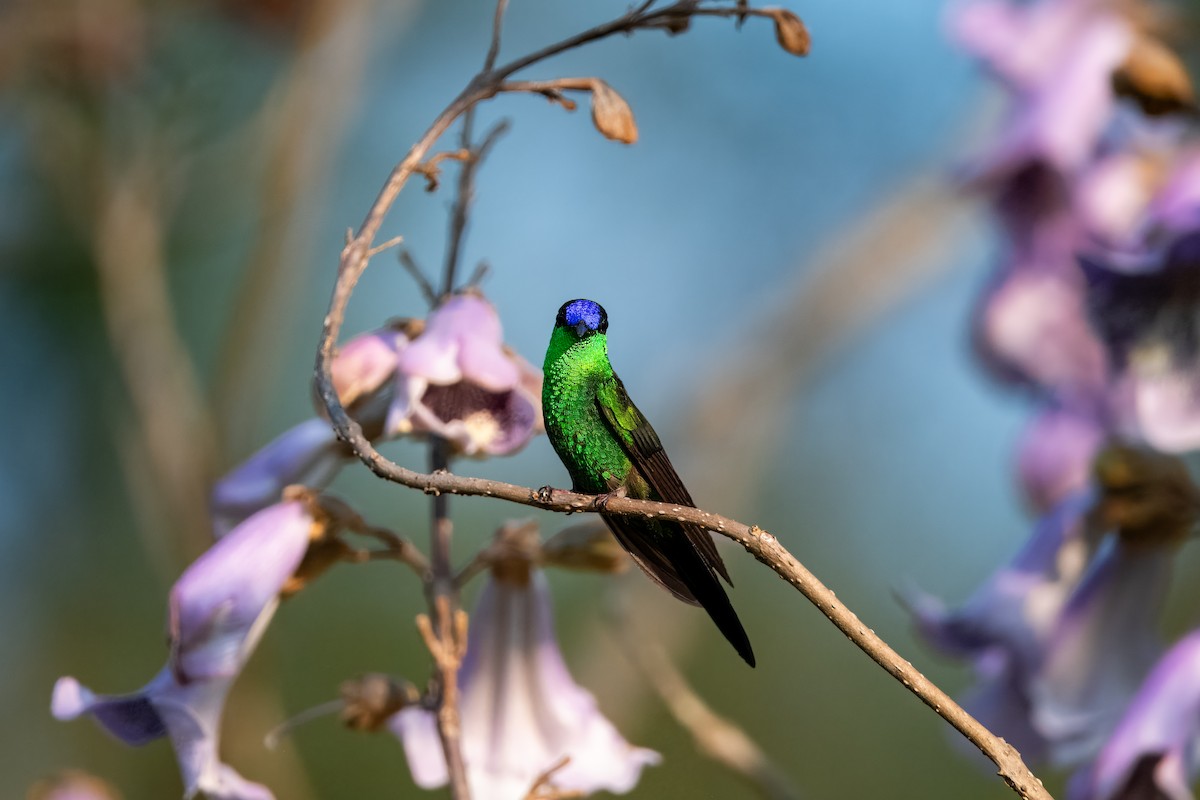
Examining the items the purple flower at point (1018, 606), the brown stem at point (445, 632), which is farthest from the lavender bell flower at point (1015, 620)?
the brown stem at point (445, 632)

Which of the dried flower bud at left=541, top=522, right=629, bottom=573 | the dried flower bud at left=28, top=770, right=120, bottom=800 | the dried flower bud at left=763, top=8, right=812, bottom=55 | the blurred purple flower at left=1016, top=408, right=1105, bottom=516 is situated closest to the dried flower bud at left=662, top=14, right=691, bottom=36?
the dried flower bud at left=763, top=8, right=812, bottom=55

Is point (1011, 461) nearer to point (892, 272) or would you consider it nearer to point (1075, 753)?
point (1075, 753)

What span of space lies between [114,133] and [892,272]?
0.90 meters

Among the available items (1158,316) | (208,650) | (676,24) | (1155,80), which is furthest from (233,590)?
(1155,80)

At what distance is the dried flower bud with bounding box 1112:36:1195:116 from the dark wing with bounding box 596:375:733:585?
587 mm

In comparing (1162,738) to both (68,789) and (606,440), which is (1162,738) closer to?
(606,440)

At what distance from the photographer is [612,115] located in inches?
27.4

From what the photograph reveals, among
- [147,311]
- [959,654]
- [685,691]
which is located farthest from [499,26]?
[147,311]

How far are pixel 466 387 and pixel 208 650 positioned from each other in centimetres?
20

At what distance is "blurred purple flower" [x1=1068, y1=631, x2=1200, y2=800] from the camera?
32.7 inches

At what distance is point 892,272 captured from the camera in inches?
63.7

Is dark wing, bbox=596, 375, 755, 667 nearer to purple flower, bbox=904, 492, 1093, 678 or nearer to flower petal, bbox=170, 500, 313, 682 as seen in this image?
flower petal, bbox=170, 500, 313, 682

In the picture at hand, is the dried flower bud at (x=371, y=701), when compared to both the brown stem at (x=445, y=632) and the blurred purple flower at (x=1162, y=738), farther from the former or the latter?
the blurred purple flower at (x=1162, y=738)

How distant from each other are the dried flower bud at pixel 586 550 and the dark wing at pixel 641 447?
117 millimetres
